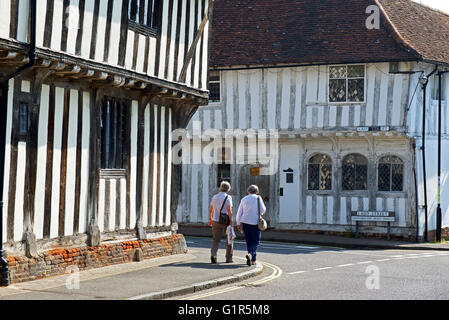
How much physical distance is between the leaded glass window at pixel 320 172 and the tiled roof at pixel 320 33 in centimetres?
335

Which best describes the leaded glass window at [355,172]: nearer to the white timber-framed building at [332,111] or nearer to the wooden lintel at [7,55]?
the white timber-framed building at [332,111]

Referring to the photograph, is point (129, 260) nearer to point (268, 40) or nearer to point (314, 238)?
point (314, 238)

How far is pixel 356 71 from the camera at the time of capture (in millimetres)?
25141

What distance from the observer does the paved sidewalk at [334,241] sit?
72.1 feet

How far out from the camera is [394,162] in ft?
81.7

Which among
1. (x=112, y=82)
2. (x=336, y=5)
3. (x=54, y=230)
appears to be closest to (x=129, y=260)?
(x=54, y=230)

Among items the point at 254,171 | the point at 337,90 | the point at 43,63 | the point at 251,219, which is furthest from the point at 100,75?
the point at 254,171

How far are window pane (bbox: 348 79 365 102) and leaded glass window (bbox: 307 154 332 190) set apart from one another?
7.40 ft

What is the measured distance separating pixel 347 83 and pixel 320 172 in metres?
3.15

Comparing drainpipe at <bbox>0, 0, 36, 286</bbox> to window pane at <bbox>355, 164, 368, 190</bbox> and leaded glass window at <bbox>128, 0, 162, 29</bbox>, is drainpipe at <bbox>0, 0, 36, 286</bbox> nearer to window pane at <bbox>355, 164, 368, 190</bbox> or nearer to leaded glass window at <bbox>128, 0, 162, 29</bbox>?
leaded glass window at <bbox>128, 0, 162, 29</bbox>

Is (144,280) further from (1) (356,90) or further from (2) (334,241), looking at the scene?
(1) (356,90)

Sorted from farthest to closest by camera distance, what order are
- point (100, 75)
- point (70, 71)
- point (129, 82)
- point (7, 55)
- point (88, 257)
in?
point (129, 82) → point (88, 257) → point (100, 75) → point (70, 71) → point (7, 55)

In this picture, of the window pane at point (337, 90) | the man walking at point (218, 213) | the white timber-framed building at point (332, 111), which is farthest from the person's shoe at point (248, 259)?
the window pane at point (337, 90)

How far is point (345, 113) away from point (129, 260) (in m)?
12.0
